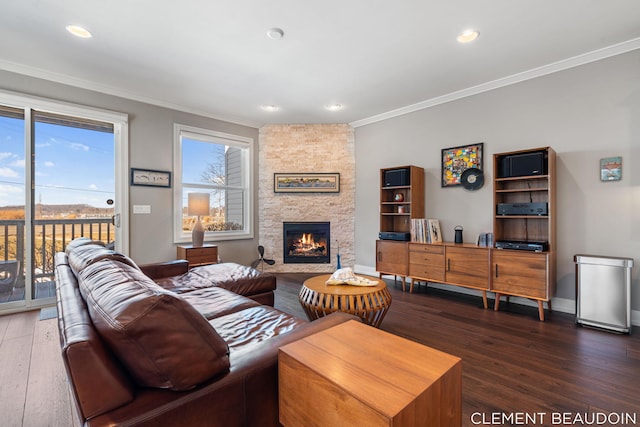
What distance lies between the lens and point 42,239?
3.36m

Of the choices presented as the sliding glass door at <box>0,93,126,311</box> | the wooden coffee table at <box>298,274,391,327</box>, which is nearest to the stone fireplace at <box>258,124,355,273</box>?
the sliding glass door at <box>0,93,126,311</box>

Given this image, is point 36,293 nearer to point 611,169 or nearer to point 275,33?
point 275,33

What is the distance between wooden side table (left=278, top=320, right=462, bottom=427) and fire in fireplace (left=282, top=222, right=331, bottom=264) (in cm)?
404

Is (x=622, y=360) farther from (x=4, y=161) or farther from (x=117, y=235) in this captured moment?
(x=4, y=161)

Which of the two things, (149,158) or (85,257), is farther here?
(149,158)

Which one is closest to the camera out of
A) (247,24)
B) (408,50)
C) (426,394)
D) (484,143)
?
(426,394)

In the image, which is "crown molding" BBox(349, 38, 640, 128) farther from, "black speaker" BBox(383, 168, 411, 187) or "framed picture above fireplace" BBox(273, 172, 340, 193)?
"framed picture above fireplace" BBox(273, 172, 340, 193)

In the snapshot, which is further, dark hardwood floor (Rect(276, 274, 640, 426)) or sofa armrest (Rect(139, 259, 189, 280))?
sofa armrest (Rect(139, 259, 189, 280))

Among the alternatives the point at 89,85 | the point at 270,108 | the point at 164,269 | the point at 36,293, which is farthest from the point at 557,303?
the point at 89,85

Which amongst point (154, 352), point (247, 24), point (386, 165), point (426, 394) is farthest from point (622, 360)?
point (247, 24)

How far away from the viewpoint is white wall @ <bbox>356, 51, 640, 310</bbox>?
279 centimetres

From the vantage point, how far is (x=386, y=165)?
4703mm

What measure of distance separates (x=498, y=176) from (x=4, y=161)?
17.7 ft

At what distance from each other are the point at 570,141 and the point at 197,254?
468 centimetres
